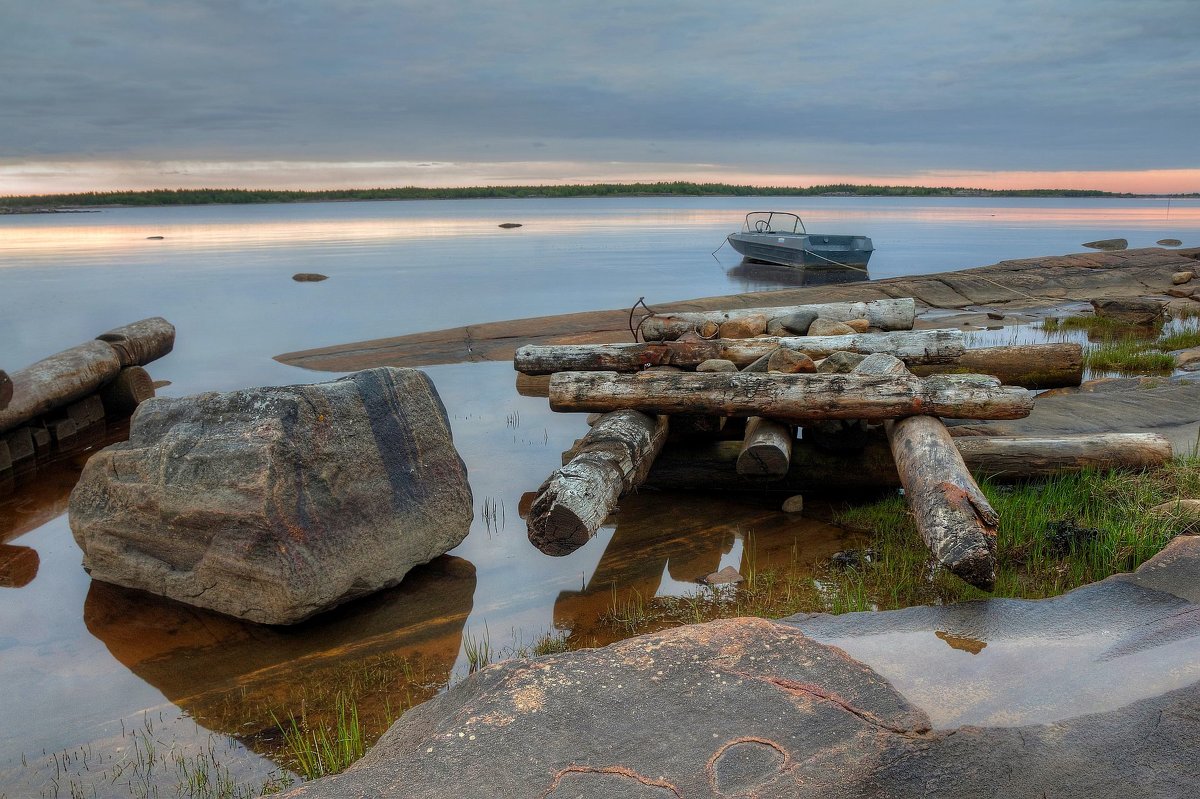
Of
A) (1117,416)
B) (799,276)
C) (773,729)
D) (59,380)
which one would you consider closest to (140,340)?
(59,380)

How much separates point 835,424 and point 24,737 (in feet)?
19.6

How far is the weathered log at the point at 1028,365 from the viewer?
993cm

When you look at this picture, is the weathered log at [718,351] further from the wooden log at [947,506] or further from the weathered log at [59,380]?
the weathered log at [59,380]

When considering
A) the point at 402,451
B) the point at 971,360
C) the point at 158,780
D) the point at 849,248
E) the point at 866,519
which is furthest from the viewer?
the point at 849,248

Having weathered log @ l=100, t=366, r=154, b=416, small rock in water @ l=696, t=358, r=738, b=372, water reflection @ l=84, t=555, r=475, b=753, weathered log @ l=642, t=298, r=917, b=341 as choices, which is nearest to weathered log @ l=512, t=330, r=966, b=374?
small rock in water @ l=696, t=358, r=738, b=372

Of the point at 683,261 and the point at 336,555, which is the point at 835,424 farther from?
the point at 683,261

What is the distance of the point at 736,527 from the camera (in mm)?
6934

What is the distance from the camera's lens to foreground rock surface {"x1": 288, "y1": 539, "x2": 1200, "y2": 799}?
276 centimetres

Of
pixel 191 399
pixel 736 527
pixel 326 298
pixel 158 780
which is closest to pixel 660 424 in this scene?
pixel 736 527

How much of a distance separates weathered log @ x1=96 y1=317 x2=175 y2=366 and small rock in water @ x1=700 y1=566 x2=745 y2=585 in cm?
932

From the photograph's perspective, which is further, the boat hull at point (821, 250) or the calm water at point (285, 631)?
the boat hull at point (821, 250)

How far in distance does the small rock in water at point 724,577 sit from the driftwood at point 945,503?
1.30m

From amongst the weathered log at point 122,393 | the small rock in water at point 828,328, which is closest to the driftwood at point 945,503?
the small rock in water at point 828,328

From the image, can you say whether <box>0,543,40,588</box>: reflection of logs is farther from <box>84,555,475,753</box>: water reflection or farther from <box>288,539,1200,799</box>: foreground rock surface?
A: <box>288,539,1200,799</box>: foreground rock surface
